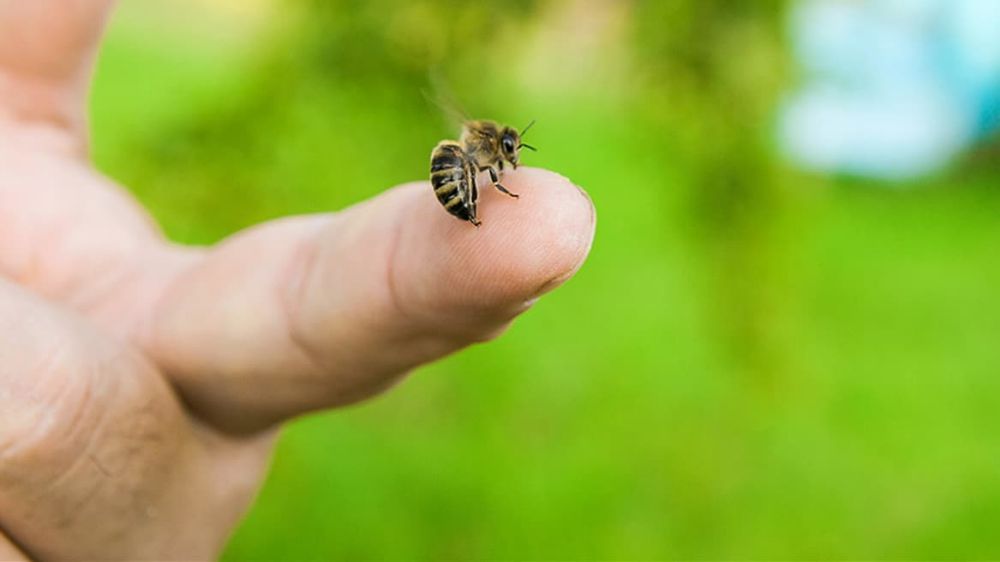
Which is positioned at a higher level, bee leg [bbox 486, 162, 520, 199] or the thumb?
bee leg [bbox 486, 162, 520, 199]

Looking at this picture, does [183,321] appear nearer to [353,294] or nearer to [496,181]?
[353,294]

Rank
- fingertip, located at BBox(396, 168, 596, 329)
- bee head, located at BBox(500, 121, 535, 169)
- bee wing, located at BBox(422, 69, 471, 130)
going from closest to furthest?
fingertip, located at BBox(396, 168, 596, 329), bee head, located at BBox(500, 121, 535, 169), bee wing, located at BBox(422, 69, 471, 130)

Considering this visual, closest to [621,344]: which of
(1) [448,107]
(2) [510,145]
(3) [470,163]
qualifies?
(1) [448,107]

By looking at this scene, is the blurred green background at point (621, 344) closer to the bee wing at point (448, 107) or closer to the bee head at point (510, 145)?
the bee wing at point (448, 107)

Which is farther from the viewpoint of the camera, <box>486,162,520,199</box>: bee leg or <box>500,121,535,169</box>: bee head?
<box>500,121,535,169</box>: bee head

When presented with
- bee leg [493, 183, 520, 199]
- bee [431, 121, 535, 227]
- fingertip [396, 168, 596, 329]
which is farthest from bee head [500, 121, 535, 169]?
fingertip [396, 168, 596, 329]

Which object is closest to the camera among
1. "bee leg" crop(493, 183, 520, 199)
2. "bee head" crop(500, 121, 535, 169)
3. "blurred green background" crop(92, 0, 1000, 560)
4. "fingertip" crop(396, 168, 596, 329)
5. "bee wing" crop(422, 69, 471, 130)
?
"fingertip" crop(396, 168, 596, 329)

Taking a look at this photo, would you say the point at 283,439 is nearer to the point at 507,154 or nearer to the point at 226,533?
the point at 226,533

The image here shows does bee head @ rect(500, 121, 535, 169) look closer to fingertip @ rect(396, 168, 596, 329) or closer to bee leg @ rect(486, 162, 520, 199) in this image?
bee leg @ rect(486, 162, 520, 199)
